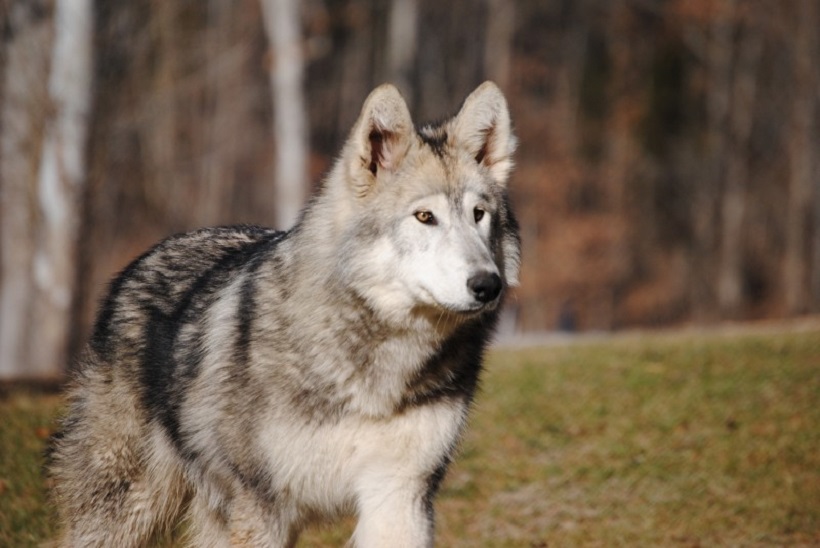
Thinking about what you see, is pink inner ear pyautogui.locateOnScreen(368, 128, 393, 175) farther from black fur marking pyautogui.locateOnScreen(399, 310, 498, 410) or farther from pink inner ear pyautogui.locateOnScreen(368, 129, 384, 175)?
black fur marking pyautogui.locateOnScreen(399, 310, 498, 410)

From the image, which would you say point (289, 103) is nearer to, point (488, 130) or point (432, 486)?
point (488, 130)

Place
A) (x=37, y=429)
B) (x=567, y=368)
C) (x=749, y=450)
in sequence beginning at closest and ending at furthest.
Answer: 1. (x=37, y=429)
2. (x=749, y=450)
3. (x=567, y=368)

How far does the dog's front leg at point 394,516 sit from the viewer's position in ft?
15.4

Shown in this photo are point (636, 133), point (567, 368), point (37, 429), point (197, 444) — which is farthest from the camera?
point (636, 133)

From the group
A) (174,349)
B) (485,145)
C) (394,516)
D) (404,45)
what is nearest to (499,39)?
(404,45)

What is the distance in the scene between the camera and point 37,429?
27.9 feet

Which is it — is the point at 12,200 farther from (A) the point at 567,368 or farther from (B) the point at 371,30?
(B) the point at 371,30

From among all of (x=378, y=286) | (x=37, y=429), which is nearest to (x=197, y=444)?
(x=378, y=286)

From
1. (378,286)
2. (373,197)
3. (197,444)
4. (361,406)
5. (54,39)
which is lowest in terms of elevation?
(197,444)

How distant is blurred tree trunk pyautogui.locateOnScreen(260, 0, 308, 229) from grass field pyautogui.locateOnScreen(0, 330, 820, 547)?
11.3 meters

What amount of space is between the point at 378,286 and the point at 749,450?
553cm

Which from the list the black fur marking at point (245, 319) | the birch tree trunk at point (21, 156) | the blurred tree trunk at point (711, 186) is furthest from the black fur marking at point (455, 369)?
the blurred tree trunk at point (711, 186)

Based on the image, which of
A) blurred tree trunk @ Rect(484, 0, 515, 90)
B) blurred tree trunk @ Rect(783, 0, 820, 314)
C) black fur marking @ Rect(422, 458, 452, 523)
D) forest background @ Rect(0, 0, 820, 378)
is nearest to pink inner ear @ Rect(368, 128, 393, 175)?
black fur marking @ Rect(422, 458, 452, 523)

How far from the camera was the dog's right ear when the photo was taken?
4.84 m
